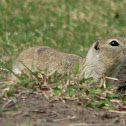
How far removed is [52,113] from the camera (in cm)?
308

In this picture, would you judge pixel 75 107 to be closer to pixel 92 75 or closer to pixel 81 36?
pixel 92 75

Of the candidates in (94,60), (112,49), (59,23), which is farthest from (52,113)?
(59,23)

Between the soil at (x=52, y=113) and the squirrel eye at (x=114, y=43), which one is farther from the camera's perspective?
the squirrel eye at (x=114, y=43)

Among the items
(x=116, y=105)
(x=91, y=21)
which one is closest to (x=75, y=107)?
(x=116, y=105)

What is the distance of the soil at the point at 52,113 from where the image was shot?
2.84 metres

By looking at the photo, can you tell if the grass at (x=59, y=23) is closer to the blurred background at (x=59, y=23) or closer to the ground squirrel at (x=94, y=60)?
the blurred background at (x=59, y=23)

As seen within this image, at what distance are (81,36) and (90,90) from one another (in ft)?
14.1

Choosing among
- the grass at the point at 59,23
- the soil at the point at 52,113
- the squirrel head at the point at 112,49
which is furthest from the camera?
the grass at the point at 59,23

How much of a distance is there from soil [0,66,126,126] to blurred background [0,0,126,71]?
3.10 metres

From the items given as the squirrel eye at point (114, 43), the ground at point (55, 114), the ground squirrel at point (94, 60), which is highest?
the squirrel eye at point (114, 43)

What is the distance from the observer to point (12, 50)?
6406 millimetres

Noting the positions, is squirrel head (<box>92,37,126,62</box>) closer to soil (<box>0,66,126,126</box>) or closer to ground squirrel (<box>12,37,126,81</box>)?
ground squirrel (<box>12,37,126,81</box>)

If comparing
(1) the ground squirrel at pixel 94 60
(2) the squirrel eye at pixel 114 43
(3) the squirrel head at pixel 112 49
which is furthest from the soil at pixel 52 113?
(2) the squirrel eye at pixel 114 43

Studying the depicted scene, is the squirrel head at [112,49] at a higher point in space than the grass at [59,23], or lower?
lower
